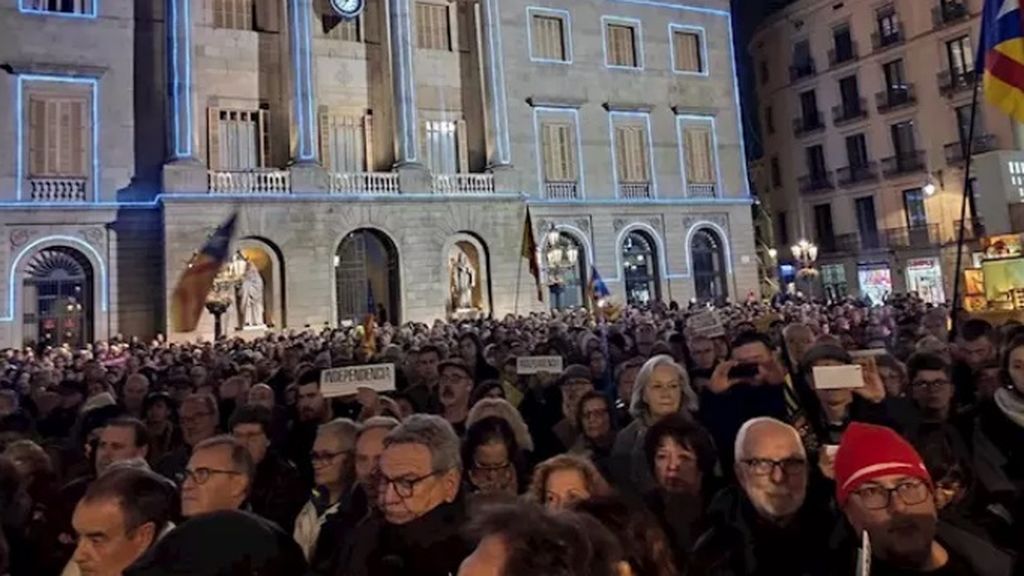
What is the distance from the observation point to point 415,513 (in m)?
3.02

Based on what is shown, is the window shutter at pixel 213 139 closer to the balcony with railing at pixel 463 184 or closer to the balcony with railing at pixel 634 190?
the balcony with railing at pixel 463 184

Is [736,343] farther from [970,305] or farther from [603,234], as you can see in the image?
[603,234]

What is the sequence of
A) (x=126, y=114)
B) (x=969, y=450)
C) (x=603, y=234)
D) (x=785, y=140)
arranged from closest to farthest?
(x=969, y=450) → (x=126, y=114) → (x=603, y=234) → (x=785, y=140)

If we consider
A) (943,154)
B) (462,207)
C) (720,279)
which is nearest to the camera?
(462,207)

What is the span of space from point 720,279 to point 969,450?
27365mm

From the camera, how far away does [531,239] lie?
48.2 feet

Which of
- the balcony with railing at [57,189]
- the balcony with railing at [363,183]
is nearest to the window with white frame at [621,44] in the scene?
the balcony with railing at [363,183]

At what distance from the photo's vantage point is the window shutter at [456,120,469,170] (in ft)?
88.4

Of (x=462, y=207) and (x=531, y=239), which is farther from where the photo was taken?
(x=462, y=207)

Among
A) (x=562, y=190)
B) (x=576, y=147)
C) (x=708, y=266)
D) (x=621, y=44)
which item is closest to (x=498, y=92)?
(x=576, y=147)

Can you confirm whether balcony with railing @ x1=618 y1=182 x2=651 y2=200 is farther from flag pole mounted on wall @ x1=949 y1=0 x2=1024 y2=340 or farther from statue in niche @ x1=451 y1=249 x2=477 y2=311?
flag pole mounted on wall @ x1=949 y1=0 x2=1024 y2=340

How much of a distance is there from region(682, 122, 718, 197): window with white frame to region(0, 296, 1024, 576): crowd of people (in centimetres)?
2478

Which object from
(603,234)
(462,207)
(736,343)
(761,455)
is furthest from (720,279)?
(761,455)

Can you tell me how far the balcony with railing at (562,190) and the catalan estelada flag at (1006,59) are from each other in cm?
1967
